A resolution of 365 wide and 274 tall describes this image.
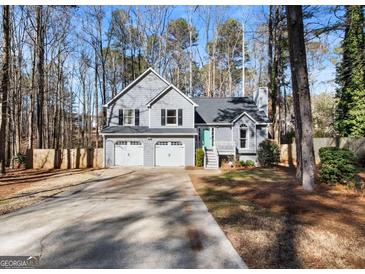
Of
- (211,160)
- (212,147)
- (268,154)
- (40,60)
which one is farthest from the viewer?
(212,147)

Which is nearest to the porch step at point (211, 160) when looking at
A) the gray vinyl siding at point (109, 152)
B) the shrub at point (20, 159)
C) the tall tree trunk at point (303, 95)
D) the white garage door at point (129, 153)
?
the white garage door at point (129, 153)

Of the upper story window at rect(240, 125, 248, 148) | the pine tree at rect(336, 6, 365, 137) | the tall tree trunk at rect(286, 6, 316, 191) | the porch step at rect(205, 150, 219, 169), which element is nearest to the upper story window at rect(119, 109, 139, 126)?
the porch step at rect(205, 150, 219, 169)

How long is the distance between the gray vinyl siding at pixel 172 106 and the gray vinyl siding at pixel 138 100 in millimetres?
898

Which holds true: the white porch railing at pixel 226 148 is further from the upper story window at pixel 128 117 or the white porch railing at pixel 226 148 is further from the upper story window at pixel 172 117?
the upper story window at pixel 128 117

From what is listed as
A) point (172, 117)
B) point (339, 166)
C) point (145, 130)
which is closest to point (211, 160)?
point (172, 117)

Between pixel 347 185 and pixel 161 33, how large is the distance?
27974 millimetres

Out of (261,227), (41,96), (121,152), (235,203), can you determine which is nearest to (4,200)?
(235,203)

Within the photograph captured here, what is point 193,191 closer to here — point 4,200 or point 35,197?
point 35,197

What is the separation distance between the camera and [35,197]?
1034cm

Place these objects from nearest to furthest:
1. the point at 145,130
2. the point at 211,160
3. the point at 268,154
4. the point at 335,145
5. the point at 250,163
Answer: the point at 335,145 → the point at 268,154 → the point at 211,160 → the point at 145,130 → the point at 250,163

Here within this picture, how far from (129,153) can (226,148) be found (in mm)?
7537

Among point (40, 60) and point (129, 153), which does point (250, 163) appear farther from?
point (40, 60)

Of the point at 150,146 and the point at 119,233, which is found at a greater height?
the point at 150,146

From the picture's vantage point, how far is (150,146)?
68.9 feet
